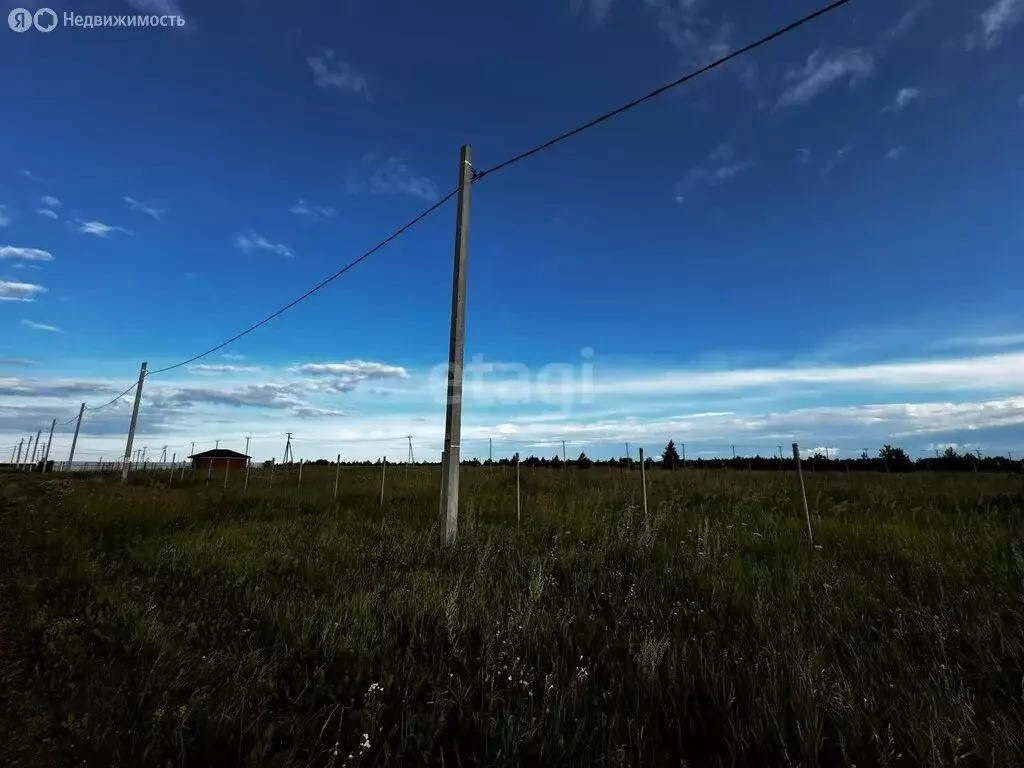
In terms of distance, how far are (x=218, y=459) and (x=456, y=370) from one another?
2977 inches

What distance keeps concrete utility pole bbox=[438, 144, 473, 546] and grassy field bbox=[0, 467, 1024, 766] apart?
2.06 ft

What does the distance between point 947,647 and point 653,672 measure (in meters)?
2.41

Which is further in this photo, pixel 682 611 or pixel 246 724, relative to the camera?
pixel 682 611

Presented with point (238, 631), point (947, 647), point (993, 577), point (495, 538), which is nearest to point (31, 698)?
point (238, 631)

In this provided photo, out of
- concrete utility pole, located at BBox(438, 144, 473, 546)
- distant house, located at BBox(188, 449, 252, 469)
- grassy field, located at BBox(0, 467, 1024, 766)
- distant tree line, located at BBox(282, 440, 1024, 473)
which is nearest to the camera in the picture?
grassy field, located at BBox(0, 467, 1024, 766)

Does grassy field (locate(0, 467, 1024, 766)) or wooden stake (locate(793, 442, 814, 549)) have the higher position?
wooden stake (locate(793, 442, 814, 549))

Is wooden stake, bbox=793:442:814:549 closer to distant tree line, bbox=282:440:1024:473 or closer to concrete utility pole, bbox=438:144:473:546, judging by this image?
concrete utility pole, bbox=438:144:473:546

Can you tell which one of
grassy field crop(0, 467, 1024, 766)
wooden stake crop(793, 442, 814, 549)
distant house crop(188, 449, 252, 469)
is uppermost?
distant house crop(188, 449, 252, 469)

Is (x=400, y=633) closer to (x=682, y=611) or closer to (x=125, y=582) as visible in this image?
(x=682, y=611)

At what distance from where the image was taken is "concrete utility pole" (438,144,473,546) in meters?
8.52

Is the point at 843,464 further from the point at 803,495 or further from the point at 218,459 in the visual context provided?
the point at 218,459

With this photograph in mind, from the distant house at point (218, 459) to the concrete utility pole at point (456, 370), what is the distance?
70163 millimetres

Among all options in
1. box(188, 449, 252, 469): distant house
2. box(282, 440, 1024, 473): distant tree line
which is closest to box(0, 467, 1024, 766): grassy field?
box(282, 440, 1024, 473): distant tree line

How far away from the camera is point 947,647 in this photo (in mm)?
4176
